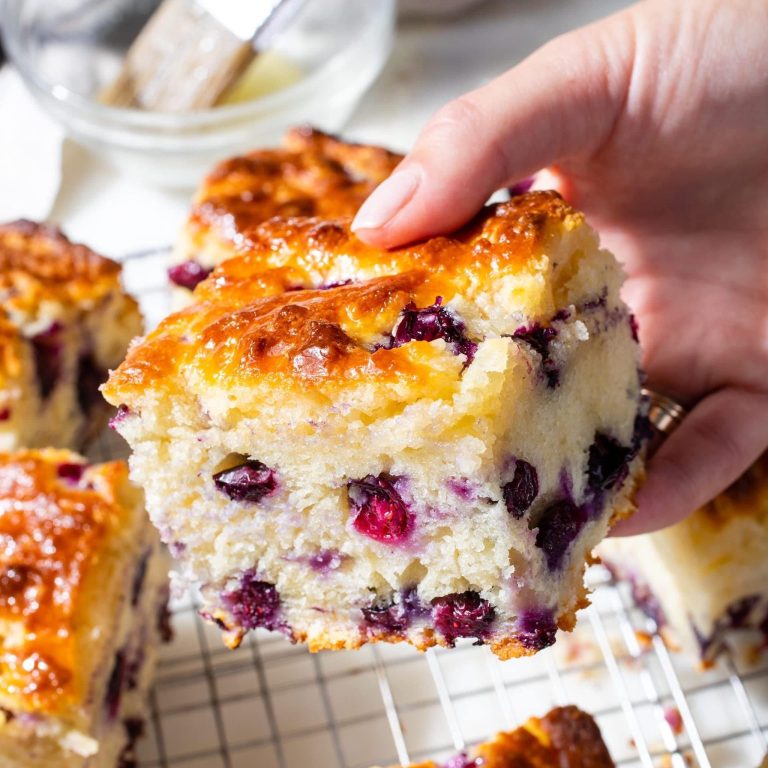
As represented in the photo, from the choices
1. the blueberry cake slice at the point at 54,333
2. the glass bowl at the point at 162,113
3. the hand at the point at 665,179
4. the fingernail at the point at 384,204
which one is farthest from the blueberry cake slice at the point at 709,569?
the glass bowl at the point at 162,113

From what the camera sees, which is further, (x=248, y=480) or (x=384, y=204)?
(x=384, y=204)

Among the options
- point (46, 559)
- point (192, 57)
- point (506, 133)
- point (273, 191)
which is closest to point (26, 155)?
point (192, 57)

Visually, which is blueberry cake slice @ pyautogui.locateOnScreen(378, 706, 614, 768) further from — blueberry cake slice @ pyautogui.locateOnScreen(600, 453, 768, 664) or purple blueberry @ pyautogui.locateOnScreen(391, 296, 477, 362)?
purple blueberry @ pyautogui.locateOnScreen(391, 296, 477, 362)

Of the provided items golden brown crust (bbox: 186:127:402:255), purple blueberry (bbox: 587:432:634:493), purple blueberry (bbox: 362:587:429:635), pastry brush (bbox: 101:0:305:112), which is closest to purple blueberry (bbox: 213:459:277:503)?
purple blueberry (bbox: 362:587:429:635)

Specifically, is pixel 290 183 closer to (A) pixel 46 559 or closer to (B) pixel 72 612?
(A) pixel 46 559

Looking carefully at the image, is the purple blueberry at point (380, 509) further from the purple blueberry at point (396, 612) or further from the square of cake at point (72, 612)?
the square of cake at point (72, 612)

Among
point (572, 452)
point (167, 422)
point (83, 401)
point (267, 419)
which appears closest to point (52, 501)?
point (83, 401)

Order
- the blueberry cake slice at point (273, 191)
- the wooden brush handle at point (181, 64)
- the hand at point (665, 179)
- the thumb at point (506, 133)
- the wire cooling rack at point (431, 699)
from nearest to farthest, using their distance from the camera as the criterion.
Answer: the thumb at point (506, 133) < the hand at point (665, 179) < the wire cooling rack at point (431, 699) < the blueberry cake slice at point (273, 191) < the wooden brush handle at point (181, 64)
